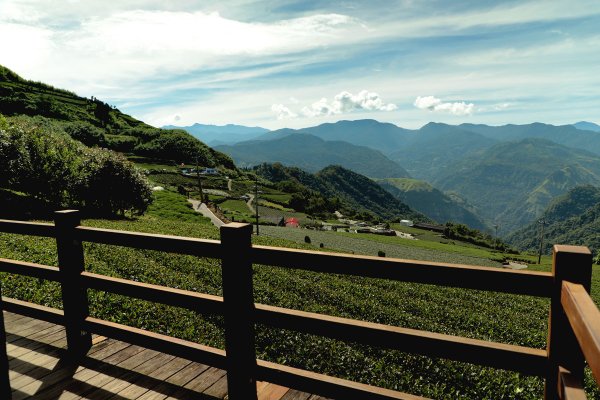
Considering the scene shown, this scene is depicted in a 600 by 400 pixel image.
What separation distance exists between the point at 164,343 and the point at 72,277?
1.63m

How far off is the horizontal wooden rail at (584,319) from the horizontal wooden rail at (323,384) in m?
1.64

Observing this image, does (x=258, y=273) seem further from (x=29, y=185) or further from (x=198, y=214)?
(x=198, y=214)

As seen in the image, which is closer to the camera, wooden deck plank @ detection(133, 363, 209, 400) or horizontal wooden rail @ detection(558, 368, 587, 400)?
horizontal wooden rail @ detection(558, 368, 587, 400)


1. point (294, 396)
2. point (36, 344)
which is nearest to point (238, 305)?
point (294, 396)

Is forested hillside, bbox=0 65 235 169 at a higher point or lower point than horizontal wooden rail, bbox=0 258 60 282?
higher

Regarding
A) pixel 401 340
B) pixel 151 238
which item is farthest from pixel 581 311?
pixel 151 238

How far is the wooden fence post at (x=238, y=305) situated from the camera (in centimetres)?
400

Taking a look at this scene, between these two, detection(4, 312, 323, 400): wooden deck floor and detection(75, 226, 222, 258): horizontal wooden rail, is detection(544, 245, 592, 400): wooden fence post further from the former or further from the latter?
detection(75, 226, 222, 258): horizontal wooden rail

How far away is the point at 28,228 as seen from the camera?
5.69 metres

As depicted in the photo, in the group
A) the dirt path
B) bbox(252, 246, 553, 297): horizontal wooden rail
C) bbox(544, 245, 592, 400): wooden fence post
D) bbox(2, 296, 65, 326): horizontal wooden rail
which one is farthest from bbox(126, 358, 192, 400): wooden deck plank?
the dirt path

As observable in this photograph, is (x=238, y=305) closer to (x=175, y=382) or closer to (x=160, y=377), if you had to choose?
(x=175, y=382)

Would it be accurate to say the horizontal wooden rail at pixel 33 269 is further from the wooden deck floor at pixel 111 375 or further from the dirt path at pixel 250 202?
the dirt path at pixel 250 202

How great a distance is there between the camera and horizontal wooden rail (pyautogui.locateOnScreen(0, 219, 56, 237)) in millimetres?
5480

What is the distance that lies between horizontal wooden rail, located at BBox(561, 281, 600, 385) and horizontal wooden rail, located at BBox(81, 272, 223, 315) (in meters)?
3.06
